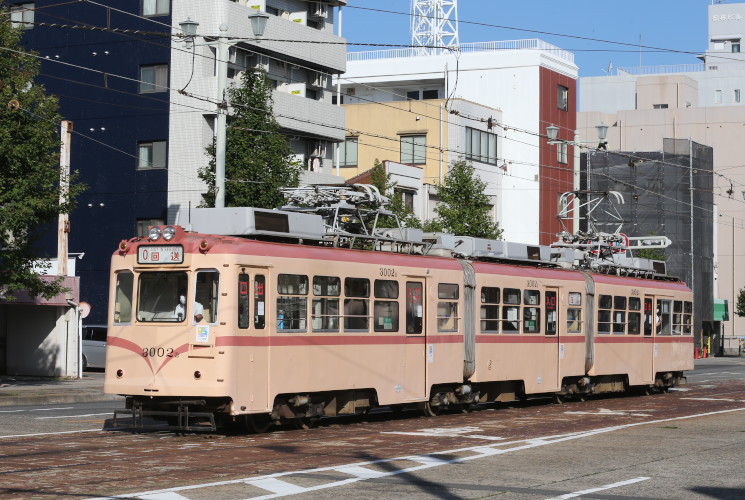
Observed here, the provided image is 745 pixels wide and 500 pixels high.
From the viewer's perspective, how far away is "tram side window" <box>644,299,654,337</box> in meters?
30.0

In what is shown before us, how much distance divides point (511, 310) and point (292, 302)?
7.20 m

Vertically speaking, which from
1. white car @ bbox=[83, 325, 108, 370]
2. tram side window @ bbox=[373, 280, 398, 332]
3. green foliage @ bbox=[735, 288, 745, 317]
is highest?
green foliage @ bbox=[735, 288, 745, 317]

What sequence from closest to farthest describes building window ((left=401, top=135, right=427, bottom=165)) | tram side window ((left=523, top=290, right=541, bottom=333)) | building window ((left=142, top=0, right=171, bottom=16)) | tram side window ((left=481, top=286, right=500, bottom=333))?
tram side window ((left=481, top=286, right=500, bottom=333)), tram side window ((left=523, top=290, right=541, bottom=333)), building window ((left=142, top=0, right=171, bottom=16)), building window ((left=401, top=135, right=427, bottom=165))

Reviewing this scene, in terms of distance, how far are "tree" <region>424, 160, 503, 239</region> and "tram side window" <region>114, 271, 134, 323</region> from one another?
27262 millimetres

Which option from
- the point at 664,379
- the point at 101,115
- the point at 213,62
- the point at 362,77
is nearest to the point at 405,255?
the point at 664,379

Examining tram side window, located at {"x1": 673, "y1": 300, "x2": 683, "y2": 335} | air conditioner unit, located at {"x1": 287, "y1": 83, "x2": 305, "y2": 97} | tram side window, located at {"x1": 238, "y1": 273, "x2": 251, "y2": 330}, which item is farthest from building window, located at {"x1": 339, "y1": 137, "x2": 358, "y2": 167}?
tram side window, located at {"x1": 238, "y1": 273, "x2": 251, "y2": 330}

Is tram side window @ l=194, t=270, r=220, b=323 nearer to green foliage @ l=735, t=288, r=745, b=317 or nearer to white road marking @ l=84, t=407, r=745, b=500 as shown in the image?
white road marking @ l=84, t=407, r=745, b=500

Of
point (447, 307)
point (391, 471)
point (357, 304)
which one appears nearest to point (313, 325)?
point (357, 304)

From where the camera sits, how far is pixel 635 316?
29.5 meters

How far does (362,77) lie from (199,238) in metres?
49.4

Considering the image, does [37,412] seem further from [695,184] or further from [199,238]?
[695,184]

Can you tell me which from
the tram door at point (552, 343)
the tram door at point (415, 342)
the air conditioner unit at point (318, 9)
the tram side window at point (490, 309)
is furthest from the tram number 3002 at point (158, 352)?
the air conditioner unit at point (318, 9)

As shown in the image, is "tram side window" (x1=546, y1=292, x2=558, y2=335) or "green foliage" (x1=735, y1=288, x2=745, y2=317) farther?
"green foliage" (x1=735, y1=288, x2=745, y2=317)

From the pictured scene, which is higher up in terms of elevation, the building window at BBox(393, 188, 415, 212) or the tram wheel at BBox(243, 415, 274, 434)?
the building window at BBox(393, 188, 415, 212)
